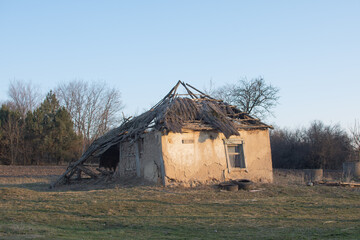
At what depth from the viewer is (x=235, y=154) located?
1822 centimetres

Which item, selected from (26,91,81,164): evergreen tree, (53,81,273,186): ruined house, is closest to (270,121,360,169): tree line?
(53,81,273,186): ruined house

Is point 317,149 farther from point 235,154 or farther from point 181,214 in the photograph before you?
point 181,214

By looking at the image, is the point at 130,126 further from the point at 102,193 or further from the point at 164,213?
the point at 164,213

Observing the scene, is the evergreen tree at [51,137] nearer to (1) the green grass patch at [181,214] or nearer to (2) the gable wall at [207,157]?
(2) the gable wall at [207,157]

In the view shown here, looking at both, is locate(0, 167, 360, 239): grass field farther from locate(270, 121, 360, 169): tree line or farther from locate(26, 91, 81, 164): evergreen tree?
locate(26, 91, 81, 164): evergreen tree

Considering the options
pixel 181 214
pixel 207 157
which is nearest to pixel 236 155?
pixel 207 157

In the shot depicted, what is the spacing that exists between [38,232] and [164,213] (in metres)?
3.90

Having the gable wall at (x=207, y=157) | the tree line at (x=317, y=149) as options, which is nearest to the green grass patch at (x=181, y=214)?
the gable wall at (x=207, y=157)

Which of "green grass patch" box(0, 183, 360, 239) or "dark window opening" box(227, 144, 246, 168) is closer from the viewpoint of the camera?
"green grass patch" box(0, 183, 360, 239)

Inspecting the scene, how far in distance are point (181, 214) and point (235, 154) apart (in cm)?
768

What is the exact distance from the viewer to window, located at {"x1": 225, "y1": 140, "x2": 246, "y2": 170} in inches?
707

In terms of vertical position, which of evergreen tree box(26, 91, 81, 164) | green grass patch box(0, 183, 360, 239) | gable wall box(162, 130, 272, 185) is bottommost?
green grass patch box(0, 183, 360, 239)

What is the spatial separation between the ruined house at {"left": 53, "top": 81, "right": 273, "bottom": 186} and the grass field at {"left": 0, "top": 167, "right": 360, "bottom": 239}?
118cm

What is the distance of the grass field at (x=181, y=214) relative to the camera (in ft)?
28.0
